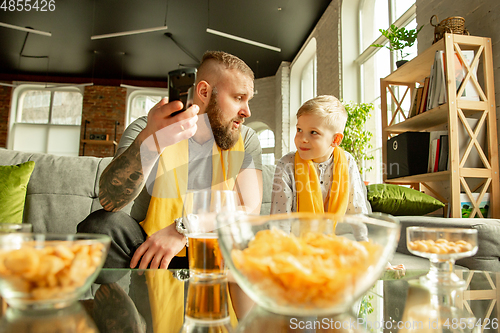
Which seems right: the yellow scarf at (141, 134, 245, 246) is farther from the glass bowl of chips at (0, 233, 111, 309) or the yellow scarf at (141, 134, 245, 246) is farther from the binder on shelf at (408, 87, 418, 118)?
the binder on shelf at (408, 87, 418, 118)

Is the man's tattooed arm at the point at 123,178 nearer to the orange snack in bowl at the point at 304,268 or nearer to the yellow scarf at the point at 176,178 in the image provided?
the yellow scarf at the point at 176,178

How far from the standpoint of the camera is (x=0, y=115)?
8.20 m

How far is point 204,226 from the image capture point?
49cm

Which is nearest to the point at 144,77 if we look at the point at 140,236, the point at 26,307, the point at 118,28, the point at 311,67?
the point at 118,28

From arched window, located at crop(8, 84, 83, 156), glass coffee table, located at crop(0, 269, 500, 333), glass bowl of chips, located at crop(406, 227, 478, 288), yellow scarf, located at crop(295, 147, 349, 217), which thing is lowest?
glass coffee table, located at crop(0, 269, 500, 333)

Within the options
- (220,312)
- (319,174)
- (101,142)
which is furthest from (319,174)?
(101,142)

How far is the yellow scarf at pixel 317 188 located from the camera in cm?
153

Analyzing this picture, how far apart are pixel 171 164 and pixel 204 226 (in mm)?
978

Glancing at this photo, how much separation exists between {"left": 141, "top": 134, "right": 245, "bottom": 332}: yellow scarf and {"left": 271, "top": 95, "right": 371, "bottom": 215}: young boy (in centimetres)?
25

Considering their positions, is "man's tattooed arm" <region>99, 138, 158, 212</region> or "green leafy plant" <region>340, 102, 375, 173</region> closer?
"man's tattooed arm" <region>99, 138, 158, 212</region>

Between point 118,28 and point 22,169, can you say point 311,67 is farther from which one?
point 22,169

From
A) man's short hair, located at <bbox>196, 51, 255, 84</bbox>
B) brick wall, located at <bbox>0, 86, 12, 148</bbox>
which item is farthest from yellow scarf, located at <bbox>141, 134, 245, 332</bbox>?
brick wall, located at <bbox>0, 86, 12, 148</bbox>

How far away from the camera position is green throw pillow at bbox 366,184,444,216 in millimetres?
1888

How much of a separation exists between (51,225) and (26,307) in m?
1.49
